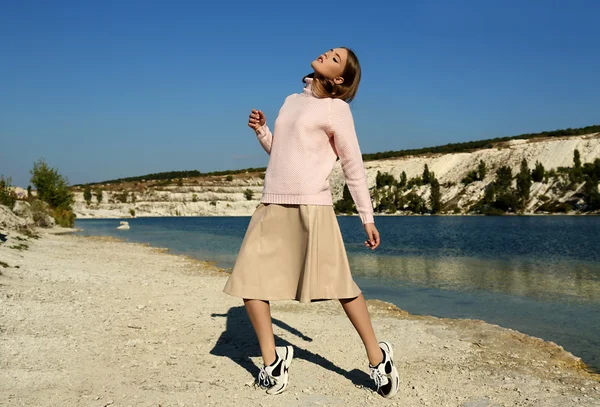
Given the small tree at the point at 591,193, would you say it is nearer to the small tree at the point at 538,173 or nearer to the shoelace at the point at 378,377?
the small tree at the point at 538,173

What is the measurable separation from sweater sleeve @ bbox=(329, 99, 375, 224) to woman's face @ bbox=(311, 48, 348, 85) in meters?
0.19

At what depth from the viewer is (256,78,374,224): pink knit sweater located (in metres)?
3.82

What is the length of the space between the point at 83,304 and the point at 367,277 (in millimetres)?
8562

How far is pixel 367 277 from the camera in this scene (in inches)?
572

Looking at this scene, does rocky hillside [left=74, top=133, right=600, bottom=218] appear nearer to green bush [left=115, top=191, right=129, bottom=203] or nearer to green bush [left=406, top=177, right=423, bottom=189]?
green bush [left=115, top=191, right=129, bottom=203]

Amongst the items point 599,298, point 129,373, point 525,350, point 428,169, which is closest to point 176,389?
point 129,373

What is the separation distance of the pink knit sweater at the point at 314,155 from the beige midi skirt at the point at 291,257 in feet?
0.40

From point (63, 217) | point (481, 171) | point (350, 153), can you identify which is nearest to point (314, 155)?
point (350, 153)

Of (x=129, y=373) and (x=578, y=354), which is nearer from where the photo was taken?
(x=129, y=373)

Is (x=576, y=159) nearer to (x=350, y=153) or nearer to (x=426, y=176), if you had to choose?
(x=426, y=176)

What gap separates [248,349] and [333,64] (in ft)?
10.1

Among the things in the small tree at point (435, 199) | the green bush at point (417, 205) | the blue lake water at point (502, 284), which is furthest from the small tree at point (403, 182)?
the blue lake water at point (502, 284)

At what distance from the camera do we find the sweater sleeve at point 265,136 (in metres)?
4.11

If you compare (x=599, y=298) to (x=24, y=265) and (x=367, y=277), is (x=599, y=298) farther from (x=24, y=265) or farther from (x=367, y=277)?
(x=24, y=265)
